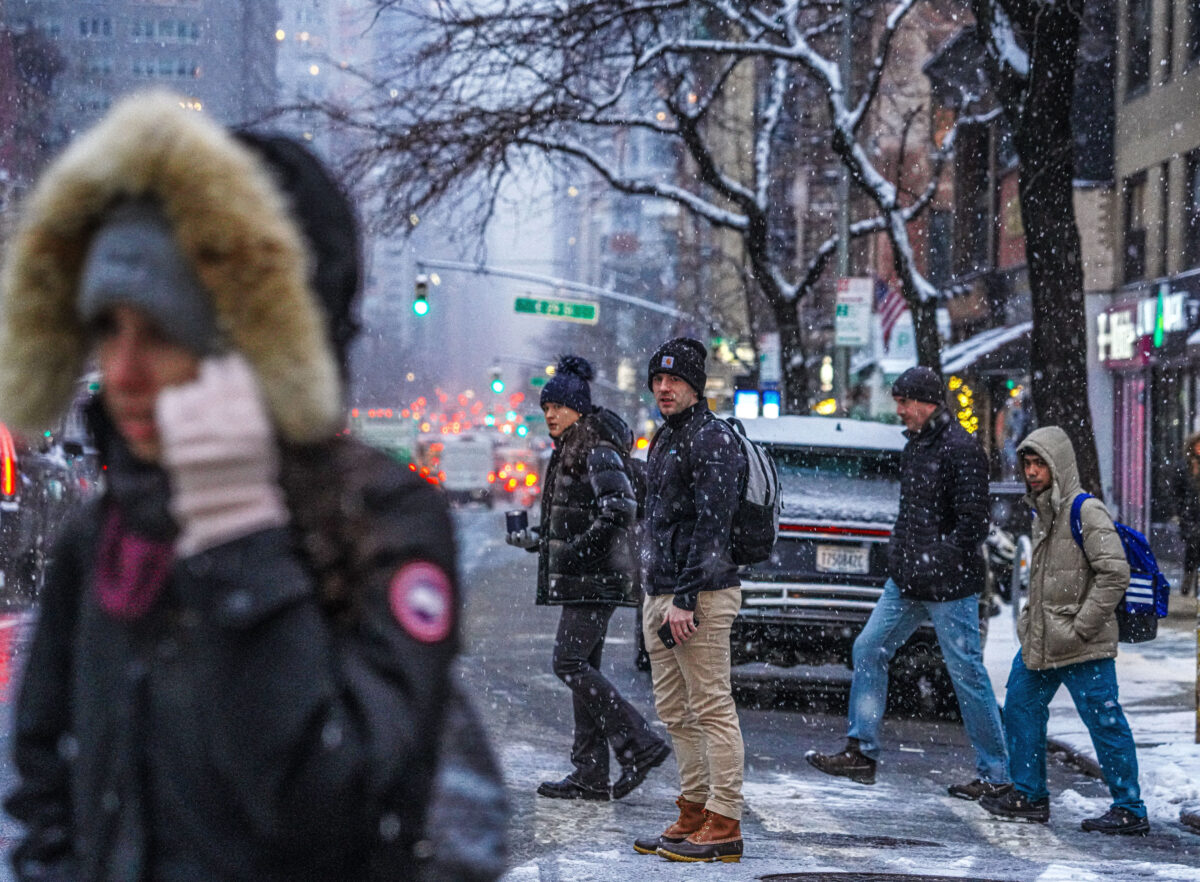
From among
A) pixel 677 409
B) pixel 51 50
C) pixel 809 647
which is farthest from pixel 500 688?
pixel 51 50

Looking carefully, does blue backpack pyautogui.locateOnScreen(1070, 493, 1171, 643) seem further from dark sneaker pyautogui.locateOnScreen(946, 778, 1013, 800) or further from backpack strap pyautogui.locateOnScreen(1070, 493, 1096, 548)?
dark sneaker pyautogui.locateOnScreen(946, 778, 1013, 800)

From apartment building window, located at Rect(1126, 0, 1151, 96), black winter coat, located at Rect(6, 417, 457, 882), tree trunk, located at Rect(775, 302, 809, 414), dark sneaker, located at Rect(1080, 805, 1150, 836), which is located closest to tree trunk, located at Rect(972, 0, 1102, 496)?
dark sneaker, located at Rect(1080, 805, 1150, 836)

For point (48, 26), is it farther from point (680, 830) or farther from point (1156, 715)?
point (680, 830)

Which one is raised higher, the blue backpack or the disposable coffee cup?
the disposable coffee cup

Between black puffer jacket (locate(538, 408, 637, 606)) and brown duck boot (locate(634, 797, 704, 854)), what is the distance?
1241 mm

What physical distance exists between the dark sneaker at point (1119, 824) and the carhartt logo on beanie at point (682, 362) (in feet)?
9.00

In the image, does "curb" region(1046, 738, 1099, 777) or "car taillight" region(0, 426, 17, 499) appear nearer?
"curb" region(1046, 738, 1099, 777)

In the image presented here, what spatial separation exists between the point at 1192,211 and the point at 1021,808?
19.1m

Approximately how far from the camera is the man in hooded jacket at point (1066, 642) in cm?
775

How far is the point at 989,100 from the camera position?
113 ft

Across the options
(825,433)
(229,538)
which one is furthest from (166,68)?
(229,538)

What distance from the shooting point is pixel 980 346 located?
32188 mm

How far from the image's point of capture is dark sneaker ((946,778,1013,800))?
827cm

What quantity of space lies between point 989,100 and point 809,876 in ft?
98.7
